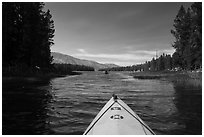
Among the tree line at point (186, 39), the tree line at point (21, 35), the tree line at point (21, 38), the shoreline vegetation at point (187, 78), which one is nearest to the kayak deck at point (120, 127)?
the shoreline vegetation at point (187, 78)

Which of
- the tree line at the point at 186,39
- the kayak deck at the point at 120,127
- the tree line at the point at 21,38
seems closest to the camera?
the kayak deck at the point at 120,127

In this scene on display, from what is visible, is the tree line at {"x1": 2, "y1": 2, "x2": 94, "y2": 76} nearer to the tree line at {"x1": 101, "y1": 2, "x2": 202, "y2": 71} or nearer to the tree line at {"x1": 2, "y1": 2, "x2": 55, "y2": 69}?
the tree line at {"x1": 2, "y1": 2, "x2": 55, "y2": 69}

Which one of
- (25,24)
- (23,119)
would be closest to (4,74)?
(25,24)

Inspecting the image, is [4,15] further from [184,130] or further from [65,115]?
[184,130]

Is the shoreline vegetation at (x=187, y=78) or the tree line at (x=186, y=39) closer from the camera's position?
the shoreline vegetation at (x=187, y=78)

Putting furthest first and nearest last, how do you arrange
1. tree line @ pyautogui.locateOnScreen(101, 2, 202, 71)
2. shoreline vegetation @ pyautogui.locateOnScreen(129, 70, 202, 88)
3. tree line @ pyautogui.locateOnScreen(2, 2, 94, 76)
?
tree line @ pyautogui.locateOnScreen(101, 2, 202, 71)
tree line @ pyautogui.locateOnScreen(2, 2, 94, 76)
shoreline vegetation @ pyautogui.locateOnScreen(129, 70, 202, 88)

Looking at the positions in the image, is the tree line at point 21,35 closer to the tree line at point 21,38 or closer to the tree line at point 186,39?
the tree line at point 21,38

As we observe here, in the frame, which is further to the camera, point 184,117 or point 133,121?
point 184,117

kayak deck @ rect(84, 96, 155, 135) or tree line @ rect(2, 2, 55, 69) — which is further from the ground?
tree line @ rect(2, 2, 55, 69)

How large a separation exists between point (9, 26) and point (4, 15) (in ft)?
6.60

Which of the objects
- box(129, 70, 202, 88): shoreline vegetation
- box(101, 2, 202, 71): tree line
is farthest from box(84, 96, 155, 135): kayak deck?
box(101, 2, 202, 71): tree line

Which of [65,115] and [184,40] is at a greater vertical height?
[184,40]

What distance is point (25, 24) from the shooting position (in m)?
35.0

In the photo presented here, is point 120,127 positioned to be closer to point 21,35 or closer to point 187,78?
point 187,78
